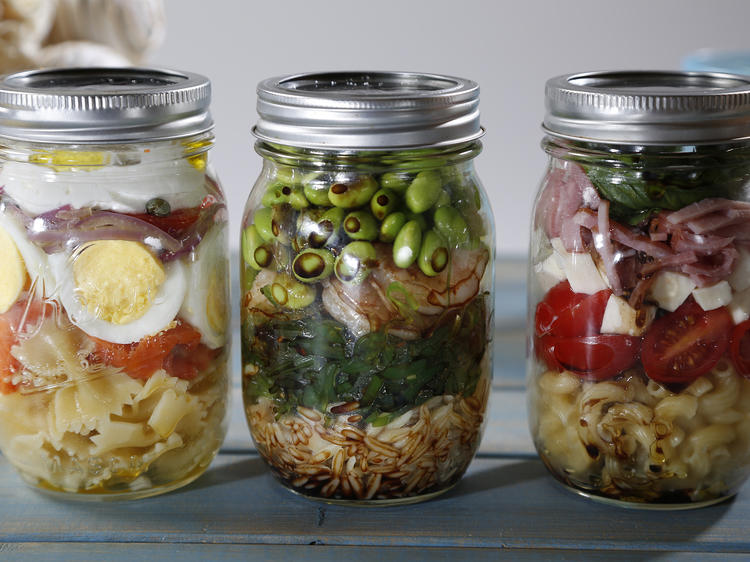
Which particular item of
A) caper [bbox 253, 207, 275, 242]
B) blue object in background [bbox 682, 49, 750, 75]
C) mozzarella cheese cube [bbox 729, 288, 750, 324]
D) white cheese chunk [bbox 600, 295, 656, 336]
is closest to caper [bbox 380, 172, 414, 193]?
caper [bbox 253, 207, 275, 242]

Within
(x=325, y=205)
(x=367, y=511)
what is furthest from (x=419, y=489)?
(x=325, y=205)

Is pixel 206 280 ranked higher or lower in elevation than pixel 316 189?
lower

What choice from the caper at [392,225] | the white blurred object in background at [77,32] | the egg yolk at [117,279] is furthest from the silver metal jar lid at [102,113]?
the white blurred object in background at [77,32]

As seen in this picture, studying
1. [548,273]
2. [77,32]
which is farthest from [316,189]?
[77,32]

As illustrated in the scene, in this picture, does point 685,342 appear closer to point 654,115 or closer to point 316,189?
point 654,115

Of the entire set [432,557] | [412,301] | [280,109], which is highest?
[280,109]

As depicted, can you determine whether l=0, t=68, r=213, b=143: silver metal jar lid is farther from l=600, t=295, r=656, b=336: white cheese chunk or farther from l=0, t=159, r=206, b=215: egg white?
l=600, t=295, r=656, b=336: white cheese chunk

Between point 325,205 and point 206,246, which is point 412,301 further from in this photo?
point 206,246

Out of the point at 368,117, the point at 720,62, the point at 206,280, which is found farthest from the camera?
the point at 720,62
